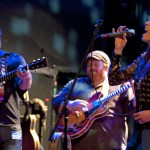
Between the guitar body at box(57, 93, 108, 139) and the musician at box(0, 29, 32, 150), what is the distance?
74 cm

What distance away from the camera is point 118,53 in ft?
10.0

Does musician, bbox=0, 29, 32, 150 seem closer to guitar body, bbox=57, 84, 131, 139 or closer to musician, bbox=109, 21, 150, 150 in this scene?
guitar body, bbox=57, 84, 131, 139

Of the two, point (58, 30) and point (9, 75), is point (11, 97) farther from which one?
point (58, 30)

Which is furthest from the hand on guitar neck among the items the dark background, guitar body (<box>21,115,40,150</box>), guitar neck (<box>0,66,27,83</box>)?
guitar neck (<box>0,66,27,83</box>)

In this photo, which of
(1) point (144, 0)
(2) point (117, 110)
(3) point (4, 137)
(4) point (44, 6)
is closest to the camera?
(3) point (4, 137)

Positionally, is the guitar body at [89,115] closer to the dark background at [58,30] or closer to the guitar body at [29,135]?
the guitar body at [29,135]

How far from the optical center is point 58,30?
656cm

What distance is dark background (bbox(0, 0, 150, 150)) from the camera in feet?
19.7

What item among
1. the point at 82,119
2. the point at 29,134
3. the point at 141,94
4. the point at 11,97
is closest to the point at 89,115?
the point at 82,119

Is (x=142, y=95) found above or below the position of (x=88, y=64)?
below

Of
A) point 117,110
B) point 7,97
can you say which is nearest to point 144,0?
point 117,110

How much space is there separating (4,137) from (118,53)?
1398mm

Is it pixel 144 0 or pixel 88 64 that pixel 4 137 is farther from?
pixel 144 0

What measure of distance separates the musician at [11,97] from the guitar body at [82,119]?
739mm
